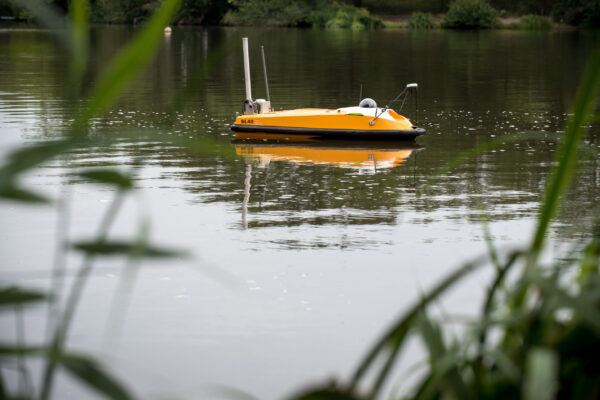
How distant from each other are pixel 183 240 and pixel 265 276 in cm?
163

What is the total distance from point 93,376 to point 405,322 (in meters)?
0.50

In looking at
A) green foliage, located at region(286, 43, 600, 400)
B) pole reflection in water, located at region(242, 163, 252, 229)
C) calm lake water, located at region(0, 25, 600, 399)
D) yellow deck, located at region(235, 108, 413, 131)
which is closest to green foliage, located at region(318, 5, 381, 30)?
calm lake water, located at region(0, 25, 600, 399)

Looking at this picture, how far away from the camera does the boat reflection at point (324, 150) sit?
14.4 m

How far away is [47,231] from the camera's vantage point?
31.2ft

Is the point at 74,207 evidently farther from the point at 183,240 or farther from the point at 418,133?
the point at 418,133

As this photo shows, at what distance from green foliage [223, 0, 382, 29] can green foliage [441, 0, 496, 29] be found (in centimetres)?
730

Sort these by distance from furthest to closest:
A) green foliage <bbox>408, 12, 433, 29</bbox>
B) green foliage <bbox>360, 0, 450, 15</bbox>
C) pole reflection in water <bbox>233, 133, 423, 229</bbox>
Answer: green foliage <bbox>360, 0, 450, 15</bbox> < green foliage <bbox>408, 12, 433, 29</bbox> < pole reflection in water <bbox>233, 133, 423, 229</bbox>

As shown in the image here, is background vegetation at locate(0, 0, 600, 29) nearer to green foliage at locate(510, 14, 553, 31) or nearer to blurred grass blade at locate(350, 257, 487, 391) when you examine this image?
green foliage at locate(510, 14, 553, 31)

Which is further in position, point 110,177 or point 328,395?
point 328,395

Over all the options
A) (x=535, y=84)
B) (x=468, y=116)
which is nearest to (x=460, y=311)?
(x=468, y=116)

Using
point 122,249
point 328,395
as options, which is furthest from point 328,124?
point 122,249

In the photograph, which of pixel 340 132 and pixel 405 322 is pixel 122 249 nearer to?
pixel 405 322

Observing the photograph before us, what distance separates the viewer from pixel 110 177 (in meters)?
0.92

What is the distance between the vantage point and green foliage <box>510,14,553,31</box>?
259 ft
